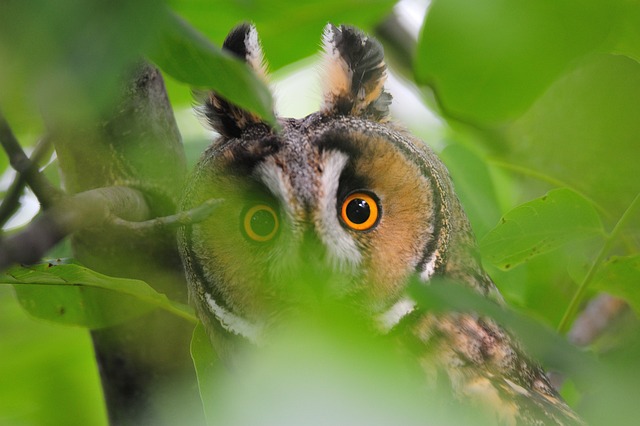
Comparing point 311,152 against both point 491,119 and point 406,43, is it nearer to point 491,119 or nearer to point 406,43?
point 491,119

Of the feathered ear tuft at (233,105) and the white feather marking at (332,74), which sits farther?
the white feather marking at (332,74)

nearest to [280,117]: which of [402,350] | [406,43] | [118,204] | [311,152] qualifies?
[311,152]

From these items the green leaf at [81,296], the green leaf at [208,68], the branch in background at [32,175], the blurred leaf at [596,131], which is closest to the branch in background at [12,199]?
the branch in background at [32,175]

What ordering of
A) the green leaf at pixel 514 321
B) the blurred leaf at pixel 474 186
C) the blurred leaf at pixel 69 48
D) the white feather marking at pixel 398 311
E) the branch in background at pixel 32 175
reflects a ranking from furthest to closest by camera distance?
the blurred leaf at pixel 474 186
the white feather marking at pixel 398 311
the branch in background at pixel 32 175
the green leaf at pixel 514 321
the blurred leaf at pixel 69 48

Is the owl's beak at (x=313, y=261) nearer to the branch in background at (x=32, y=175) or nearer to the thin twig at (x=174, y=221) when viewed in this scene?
the thin twig at (x=174, y=221)

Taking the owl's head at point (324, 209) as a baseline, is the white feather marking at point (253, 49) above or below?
above

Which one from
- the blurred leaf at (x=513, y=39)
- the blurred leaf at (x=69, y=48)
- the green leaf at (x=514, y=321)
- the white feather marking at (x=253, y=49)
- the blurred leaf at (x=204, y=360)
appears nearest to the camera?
the blurred leaf at (x=69, y=48)

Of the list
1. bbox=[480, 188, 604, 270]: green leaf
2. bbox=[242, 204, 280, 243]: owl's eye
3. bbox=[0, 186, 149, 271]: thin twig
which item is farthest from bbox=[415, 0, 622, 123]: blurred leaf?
bbox=[0, 186, 149, 271]: thin twig
